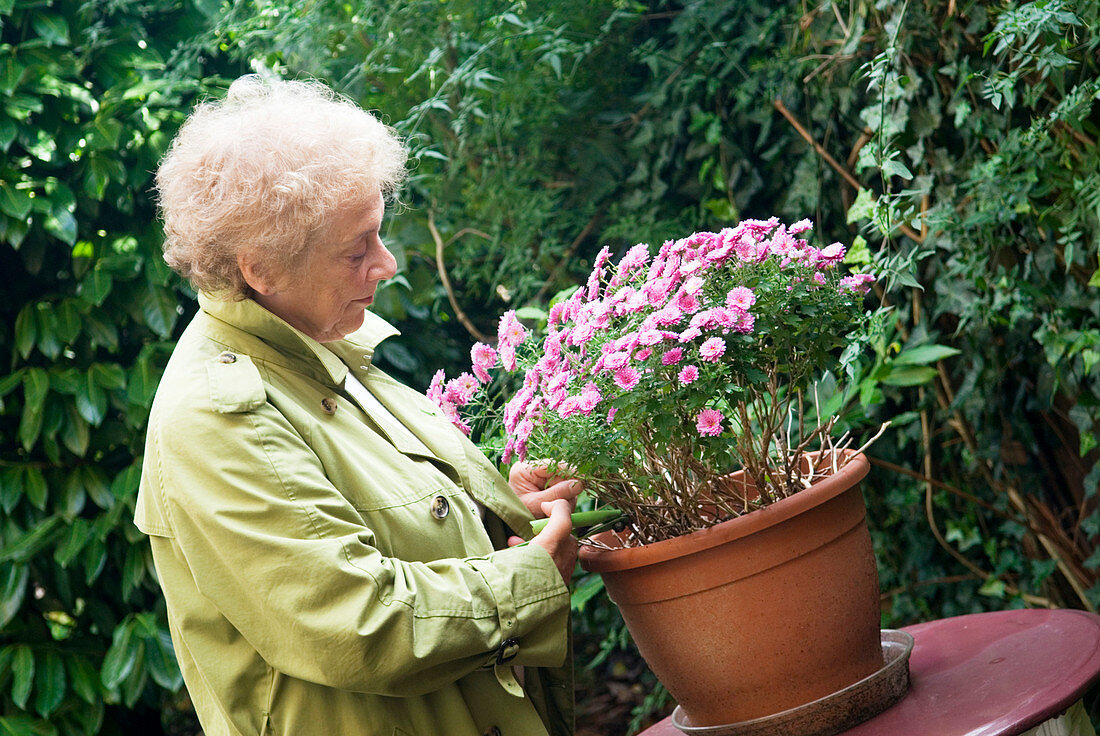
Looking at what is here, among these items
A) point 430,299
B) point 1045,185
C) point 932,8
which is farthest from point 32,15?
point 1045,185

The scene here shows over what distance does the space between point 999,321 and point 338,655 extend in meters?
1.48

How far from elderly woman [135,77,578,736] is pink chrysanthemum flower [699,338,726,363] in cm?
30

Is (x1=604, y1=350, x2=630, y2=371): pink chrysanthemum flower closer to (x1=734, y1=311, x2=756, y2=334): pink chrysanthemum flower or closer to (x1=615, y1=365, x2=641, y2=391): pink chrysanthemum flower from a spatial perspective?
(x1=615, y1=365, x2=641, y2=391): pink chrysanthemum flower

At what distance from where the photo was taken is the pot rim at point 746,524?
1308 millimetres

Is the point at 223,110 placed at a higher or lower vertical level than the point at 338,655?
higher

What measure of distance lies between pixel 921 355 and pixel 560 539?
1043 millimetres

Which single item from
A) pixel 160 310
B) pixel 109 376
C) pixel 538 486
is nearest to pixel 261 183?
pixel 538 486

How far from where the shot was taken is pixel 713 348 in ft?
4.09

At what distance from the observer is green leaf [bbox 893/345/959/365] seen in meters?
2.00

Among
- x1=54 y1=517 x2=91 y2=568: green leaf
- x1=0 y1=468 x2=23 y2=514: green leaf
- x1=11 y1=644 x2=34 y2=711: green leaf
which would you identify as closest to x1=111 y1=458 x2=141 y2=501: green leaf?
x1=54 y1=517 x2=91 y2=568: green leaf

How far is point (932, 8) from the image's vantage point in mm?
2020

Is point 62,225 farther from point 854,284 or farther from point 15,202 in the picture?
point 854,284

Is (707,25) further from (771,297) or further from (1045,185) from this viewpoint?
(771,297)

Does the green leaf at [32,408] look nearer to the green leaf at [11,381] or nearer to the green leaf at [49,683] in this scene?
the green leaf at [11,381]
